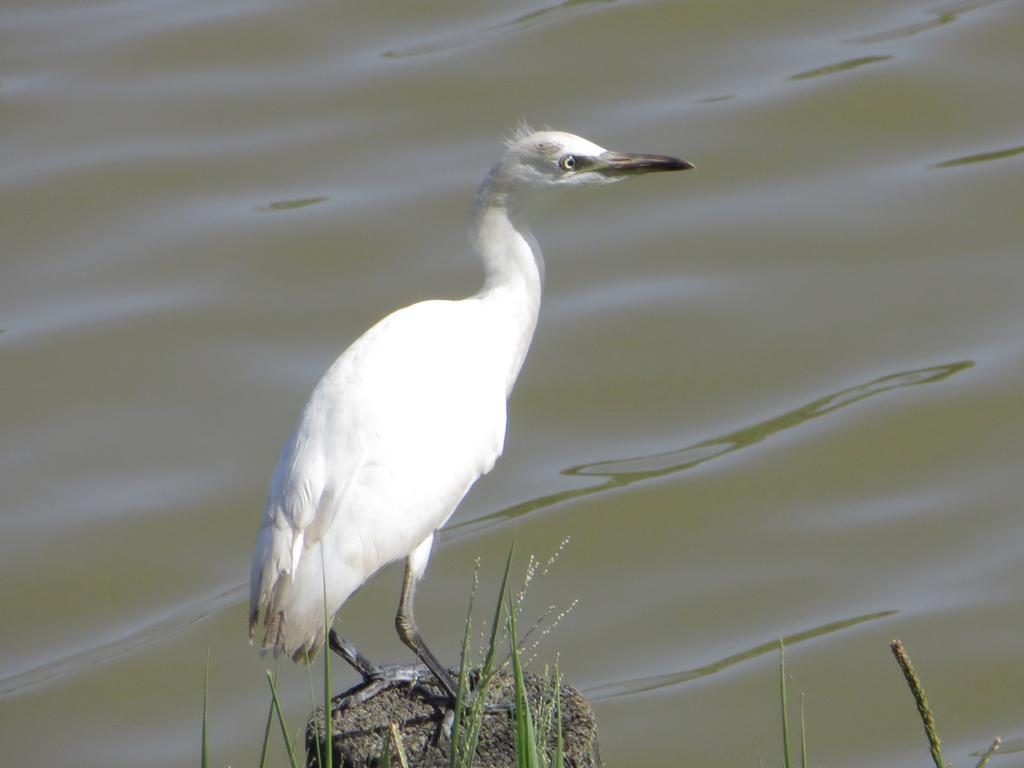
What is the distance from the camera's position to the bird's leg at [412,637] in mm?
4074

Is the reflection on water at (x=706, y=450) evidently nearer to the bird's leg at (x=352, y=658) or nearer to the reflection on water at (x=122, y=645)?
the reflection on water at (x=122, y=645)

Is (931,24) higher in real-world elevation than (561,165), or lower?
higher

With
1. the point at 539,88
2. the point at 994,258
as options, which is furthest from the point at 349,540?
the point at 539,88

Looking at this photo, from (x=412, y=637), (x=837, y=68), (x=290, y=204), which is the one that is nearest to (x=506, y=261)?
(x=412, y=637)

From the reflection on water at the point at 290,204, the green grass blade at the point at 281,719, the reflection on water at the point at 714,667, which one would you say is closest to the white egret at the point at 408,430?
the green grass blade at the point at 281,719

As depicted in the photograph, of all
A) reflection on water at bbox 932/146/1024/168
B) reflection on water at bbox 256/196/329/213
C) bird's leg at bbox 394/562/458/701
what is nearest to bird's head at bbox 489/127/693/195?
bird's leg at bbox 394/562/458/701

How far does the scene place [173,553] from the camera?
6.99 m

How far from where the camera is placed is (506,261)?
4.73m

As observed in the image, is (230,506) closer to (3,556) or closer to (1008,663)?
(3,556)

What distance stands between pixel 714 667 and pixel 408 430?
101 inches

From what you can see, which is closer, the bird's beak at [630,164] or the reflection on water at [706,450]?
the bird's beak at [630,164]

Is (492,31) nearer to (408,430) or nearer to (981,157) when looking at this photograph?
(981,157)

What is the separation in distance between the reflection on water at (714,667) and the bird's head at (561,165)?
2.41 m

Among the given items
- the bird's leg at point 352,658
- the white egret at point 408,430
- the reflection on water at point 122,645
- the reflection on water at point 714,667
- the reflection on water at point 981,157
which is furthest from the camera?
the reflection on water at point 981,157
